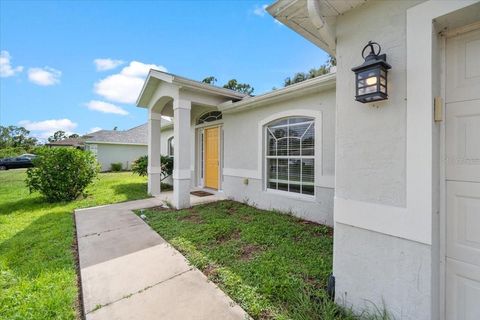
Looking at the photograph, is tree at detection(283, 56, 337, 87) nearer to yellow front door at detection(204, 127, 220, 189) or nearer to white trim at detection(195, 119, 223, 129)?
white trim at detection(195, 119, 223, 129)

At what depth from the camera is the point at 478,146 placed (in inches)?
67.0

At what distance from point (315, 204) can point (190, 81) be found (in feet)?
15.6

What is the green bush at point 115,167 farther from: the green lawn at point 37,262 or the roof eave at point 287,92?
the roof eave at point 287,92

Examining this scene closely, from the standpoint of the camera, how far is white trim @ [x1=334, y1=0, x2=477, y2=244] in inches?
68.4

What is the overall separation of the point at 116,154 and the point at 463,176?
24228 millimetres

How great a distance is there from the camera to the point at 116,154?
2173cm

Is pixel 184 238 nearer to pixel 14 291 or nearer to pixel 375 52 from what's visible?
pixel 14 291

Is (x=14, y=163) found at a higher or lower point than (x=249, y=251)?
higher

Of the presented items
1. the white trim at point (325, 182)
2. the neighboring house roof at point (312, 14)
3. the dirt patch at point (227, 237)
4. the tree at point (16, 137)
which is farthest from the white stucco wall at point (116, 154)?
the tree at point (16, 137)

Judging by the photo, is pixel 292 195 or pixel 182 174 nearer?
pixel 292 195

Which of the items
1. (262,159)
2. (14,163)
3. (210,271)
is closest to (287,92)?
(262,159)

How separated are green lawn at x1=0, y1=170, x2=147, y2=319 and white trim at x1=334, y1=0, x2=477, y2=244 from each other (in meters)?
3.47

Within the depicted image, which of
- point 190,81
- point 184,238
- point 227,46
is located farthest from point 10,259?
point 227,46

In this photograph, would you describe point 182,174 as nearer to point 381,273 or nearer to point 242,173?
point 242,173
